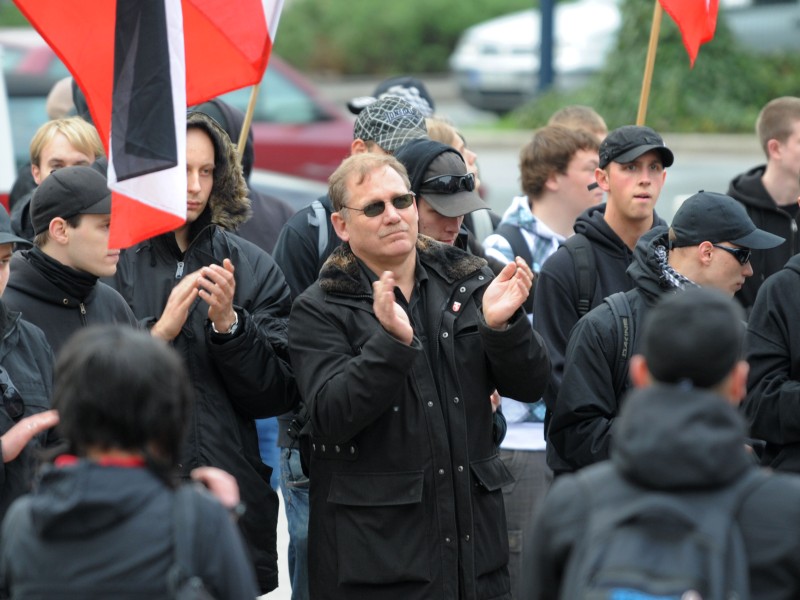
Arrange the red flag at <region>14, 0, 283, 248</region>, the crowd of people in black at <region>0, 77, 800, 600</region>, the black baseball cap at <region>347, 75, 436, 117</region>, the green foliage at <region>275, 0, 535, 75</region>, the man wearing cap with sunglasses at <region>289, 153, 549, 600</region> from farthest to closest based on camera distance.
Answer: the green foliage at <region>275, 0, 535, 75</region> → the black baseball cap at <region>347, 75, 436, 117</region> → the red flag at <region>14, 0, 283, 248</region> → the man wearing cap with sunglasses at <region>289, 153, 549, 600</region> → the crowd of people in black at <region>0, 77, 800, 600</region>

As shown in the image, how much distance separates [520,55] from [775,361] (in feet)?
55.0

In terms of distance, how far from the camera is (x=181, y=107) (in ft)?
15.6

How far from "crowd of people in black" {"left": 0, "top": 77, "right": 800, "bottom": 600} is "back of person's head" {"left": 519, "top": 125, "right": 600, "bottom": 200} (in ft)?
1.20

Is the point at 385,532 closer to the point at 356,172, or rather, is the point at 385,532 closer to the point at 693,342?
the point at 356,172

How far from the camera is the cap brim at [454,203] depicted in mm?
5203

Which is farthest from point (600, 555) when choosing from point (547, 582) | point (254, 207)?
point (254, 207)

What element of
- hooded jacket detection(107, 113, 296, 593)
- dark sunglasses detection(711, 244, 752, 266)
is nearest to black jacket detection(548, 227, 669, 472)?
dark sunglasses detection(711, 244, 752, 266)

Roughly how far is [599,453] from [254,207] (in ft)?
8.32

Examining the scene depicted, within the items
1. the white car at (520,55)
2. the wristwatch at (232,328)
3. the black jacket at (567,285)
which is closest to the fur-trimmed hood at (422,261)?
the wristwatch at (232,328)

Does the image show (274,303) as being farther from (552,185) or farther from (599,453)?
(552,185)

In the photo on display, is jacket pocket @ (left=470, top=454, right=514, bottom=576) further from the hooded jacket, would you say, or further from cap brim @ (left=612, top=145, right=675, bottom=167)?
A: cap brim @ (left=612, top=145, right=675, bottom=167)

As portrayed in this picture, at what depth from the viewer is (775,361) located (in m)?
4.77

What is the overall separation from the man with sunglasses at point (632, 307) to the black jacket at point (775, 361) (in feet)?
0.47

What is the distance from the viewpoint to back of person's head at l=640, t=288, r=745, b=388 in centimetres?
290
